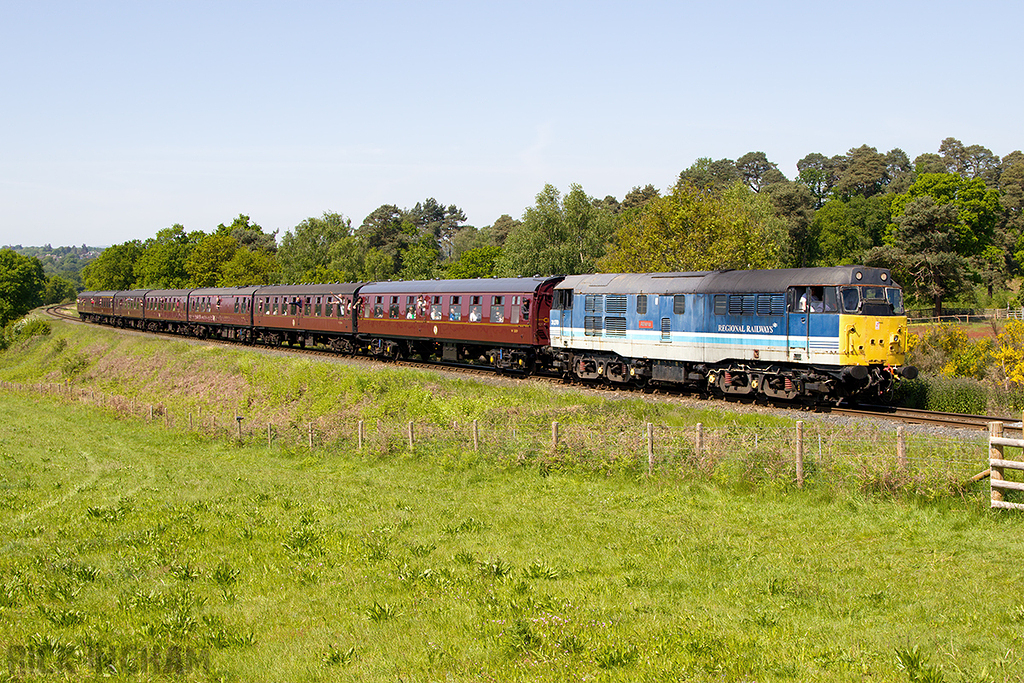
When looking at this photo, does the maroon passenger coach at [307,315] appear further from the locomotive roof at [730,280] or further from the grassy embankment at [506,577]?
the grassy embankment at [506,577]

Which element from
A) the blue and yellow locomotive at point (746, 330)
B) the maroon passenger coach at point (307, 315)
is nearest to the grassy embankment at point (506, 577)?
the blue and yellow locomotive at point (746, 330)

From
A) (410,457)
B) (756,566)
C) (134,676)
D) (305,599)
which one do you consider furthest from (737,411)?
(134,676)

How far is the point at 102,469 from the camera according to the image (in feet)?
81.2

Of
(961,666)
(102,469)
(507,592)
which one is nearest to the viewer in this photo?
(961,666)

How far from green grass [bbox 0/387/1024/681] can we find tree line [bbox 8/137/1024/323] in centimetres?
2861

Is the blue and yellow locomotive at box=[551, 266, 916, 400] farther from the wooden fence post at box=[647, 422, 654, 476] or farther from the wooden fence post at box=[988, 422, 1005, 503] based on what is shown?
the wooden fence post at box=[988, 422, 1005, 503]

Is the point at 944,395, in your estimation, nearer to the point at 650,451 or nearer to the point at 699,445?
the point at 699,445

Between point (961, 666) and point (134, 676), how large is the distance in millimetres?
8584

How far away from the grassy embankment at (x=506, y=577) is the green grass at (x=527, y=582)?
Result: 0.13 feet

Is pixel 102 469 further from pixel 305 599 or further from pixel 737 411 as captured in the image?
pixel 737 411

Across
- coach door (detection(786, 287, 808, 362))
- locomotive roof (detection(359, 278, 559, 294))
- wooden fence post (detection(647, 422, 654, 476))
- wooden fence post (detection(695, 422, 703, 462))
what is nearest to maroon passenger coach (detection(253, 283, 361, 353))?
locomotive roof (detection(359, 278, 559, 294))

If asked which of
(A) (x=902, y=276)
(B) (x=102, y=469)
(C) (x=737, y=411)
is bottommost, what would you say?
(B) (x=102, y=469)

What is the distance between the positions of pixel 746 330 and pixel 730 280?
1863 millimetres

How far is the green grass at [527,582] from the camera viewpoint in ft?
28.3
